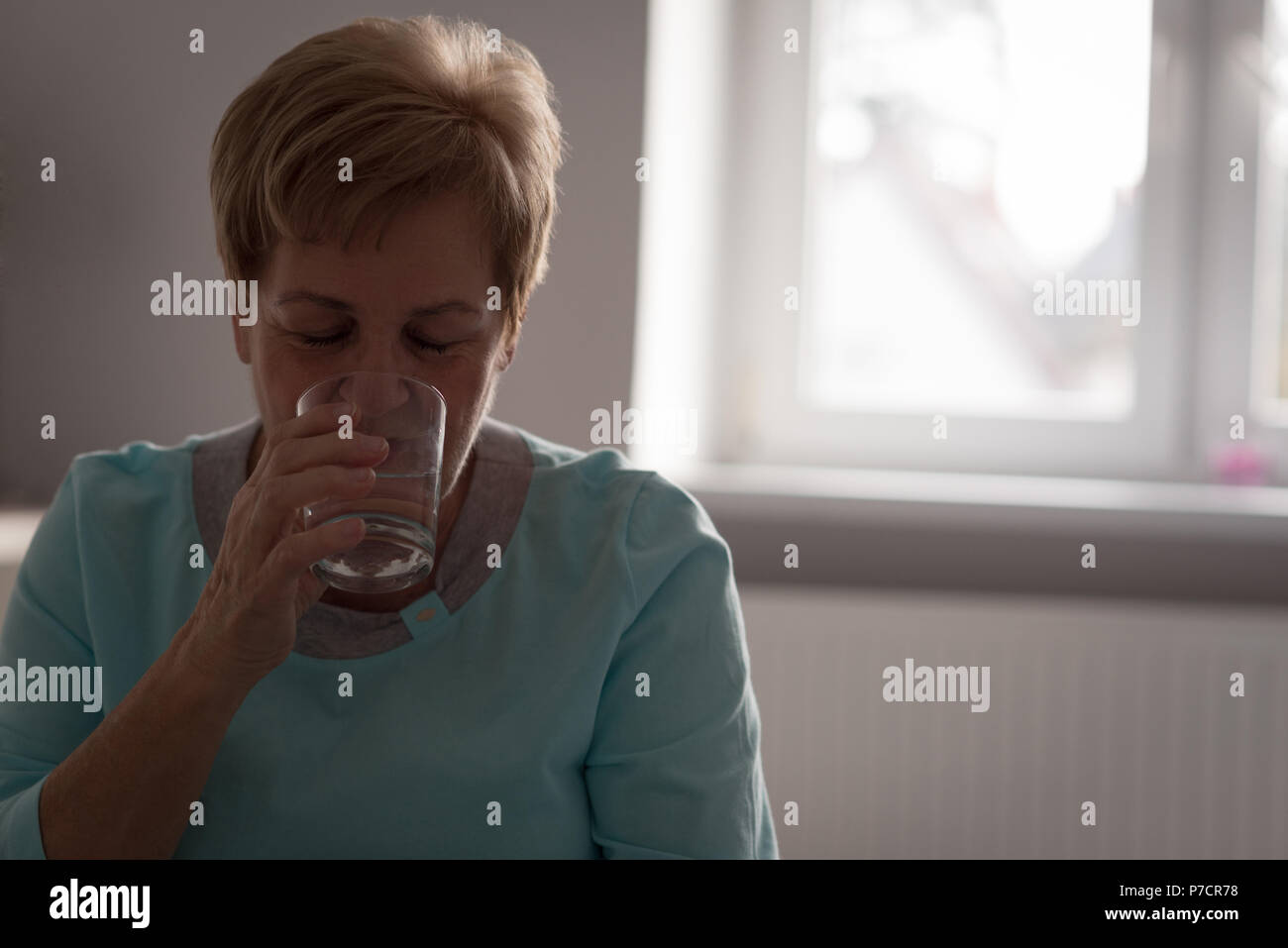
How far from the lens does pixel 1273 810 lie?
1.90m

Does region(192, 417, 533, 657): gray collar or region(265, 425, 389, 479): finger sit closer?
region(265, 425, 389, 479): finger

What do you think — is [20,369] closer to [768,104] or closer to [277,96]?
[277,96]

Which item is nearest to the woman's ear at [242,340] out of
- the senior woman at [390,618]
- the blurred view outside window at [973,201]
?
the senior woman at [390,618]

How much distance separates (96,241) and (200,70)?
31 cm

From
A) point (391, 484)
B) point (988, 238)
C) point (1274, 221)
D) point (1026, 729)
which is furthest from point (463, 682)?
point (1274, 221)

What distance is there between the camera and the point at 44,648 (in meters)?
0.93

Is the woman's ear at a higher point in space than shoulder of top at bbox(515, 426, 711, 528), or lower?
higher

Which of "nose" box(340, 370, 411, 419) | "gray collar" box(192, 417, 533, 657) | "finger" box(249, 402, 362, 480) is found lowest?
"gray collar" box(192, 417, 533, 657)

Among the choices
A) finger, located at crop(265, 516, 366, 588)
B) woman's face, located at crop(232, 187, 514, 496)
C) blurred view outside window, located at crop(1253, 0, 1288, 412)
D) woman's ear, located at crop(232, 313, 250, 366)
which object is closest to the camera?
finger, located at crop(265, 516, 366, 588)

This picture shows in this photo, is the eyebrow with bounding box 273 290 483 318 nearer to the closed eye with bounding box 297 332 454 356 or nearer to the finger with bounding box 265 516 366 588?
the closed eye with bounding box 297 332 454 356

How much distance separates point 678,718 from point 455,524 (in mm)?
254

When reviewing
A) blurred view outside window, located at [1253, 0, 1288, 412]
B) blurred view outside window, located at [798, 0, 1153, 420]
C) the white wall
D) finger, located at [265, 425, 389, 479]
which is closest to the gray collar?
finger, located at [265, 425, 389, 479]

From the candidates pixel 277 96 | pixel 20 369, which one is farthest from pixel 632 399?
pixel 277 96

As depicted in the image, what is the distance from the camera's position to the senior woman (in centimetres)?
81
